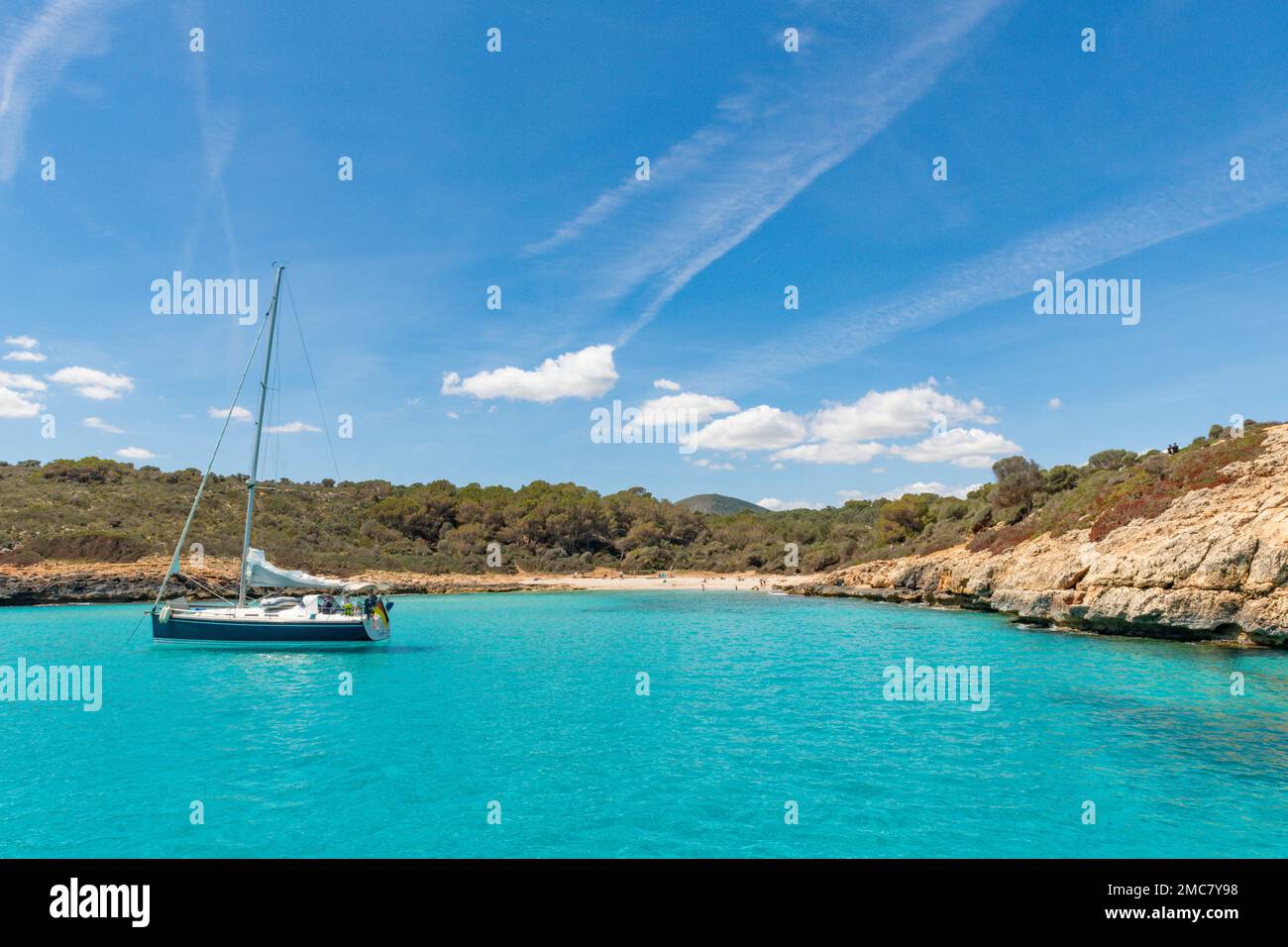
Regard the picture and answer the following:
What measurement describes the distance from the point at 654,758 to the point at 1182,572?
26.5 metres

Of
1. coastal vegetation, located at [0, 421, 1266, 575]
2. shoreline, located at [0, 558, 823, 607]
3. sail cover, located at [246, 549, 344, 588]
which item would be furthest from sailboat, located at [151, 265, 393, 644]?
shoreline, located at [0, 558, 823, 607]

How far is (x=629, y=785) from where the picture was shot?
13484 millimetres

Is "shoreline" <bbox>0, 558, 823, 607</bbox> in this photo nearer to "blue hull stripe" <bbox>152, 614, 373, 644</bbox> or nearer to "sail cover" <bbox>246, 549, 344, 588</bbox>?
"blue hull stripe" <bbox>152, 614, 373, 644</bbox>

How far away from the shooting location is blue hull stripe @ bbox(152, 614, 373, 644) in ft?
97.8

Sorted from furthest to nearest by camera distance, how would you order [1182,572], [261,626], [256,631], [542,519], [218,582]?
[542,519] < [218,582] < [256,631] < [261,626] < [1182,572]

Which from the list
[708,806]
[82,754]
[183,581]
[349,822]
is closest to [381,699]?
[82,754]

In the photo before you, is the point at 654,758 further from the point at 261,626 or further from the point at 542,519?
the point at 542,519

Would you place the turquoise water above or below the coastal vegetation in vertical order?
below

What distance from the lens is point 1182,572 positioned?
29172mm

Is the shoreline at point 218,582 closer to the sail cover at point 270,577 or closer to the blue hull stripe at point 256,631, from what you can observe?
the blue hull stripe at point 256,631

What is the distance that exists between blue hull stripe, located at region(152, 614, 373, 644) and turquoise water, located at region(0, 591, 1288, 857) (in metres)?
1.04

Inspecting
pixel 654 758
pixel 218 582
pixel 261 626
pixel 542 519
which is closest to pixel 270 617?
Result: pixel 261 626

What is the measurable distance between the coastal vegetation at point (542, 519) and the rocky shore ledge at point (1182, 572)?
6.13 ft
